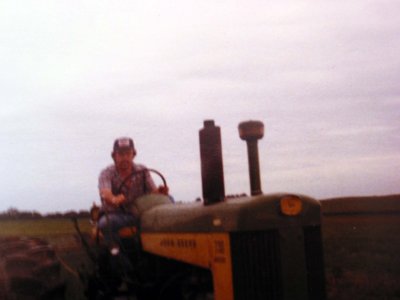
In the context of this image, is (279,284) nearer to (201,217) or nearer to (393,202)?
(201,217)

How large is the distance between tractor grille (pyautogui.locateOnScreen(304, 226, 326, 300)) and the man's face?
2.51m

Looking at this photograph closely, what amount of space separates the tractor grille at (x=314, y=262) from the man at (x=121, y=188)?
5.85 feet


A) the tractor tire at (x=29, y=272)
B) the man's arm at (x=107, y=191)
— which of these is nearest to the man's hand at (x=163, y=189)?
the man's arm at (x=107, y=191)

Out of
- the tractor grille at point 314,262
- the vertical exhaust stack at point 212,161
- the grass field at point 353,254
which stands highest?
the vertical exhaust stack at point 212,161

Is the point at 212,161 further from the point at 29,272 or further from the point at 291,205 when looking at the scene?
the point at 29,272

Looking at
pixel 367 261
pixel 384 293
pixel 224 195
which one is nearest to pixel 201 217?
pixel 224 195

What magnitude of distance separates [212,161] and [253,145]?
0.29 m

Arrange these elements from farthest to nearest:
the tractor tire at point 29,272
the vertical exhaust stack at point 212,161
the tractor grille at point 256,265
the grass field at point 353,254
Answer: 1. the grass field at point 353,254
2. the tractor tire at point 29,272
3. the vertical exhaust stack at point 212,161
4. the tractor grille at point 256,265

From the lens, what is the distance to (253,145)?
15.5 ft

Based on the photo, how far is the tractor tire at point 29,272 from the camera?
21.2 ft

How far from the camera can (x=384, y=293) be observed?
7383mm

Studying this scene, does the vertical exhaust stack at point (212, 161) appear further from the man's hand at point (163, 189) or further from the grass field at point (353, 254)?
the grass field at point (353, 254)

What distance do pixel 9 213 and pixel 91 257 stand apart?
10.8m

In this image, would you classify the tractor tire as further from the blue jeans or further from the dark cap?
the dark cap
